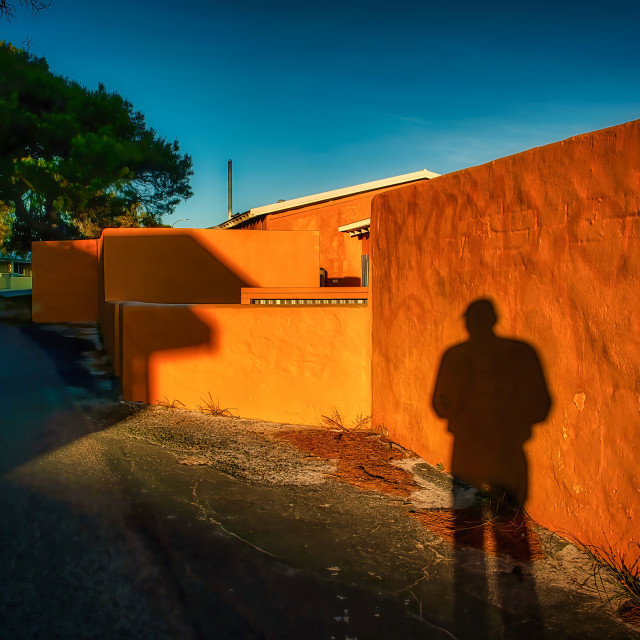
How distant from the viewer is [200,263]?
1602 cm

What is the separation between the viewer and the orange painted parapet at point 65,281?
19578mm

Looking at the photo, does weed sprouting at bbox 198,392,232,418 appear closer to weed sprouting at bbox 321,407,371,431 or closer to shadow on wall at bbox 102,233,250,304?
weed sprouting at bbox 321,407,371,431

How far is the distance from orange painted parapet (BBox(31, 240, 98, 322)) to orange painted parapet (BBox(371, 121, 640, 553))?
53.6ft

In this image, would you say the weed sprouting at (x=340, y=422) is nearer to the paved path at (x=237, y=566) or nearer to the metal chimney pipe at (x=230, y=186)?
the paved path at (x=237, y=566)

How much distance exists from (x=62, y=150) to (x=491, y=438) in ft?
78.9

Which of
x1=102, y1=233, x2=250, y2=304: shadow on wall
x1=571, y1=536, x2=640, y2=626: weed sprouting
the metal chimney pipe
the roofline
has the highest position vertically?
the metal chimney pipe

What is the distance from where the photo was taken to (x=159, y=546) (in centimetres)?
362

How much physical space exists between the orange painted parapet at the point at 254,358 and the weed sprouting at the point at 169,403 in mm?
46

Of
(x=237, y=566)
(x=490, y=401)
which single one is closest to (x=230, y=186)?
(x=490, y=401)

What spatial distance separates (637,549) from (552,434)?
89 centimetres

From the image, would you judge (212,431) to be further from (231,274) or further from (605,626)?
(231,274)

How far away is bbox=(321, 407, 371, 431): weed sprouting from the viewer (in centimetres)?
675

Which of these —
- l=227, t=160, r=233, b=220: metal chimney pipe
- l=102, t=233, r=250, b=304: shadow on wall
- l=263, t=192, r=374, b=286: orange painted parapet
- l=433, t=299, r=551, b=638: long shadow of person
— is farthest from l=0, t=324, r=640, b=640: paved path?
l=227, t=160, r=233, b=220: metal chimney pipe

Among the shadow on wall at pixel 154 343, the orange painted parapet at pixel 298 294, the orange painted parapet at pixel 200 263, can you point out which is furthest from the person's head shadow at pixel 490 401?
the orange painted parapet at pixel 200 263
